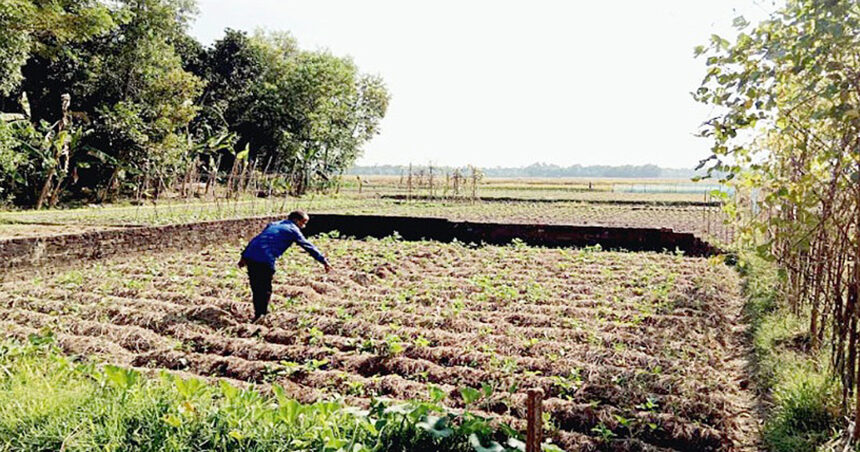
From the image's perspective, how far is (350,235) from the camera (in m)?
14.4

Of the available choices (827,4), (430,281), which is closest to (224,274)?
(430,281)

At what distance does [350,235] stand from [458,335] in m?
8.77

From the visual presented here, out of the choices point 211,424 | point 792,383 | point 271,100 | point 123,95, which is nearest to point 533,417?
point 211,424

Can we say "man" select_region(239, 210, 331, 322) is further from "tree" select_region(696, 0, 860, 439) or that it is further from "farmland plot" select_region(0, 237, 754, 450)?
"tree" select_region(696, 0, 860, 439)

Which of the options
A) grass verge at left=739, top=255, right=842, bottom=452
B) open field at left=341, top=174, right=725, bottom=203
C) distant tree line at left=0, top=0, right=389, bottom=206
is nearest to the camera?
grass verge at left=739, top=255, right=842, bottom=452

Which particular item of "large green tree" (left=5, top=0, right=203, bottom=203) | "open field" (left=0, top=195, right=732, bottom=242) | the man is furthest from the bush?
"large green tree" (left=5, top=0, right=203, bottom=203)

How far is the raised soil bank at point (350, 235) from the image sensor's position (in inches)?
361

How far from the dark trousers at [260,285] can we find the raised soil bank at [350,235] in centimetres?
421

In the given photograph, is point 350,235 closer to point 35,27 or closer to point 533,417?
point 35,27

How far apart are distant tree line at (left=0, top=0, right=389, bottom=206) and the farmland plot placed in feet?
29.7

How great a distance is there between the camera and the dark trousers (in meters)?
6.52

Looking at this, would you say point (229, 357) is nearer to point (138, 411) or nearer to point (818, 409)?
point (138, 411)

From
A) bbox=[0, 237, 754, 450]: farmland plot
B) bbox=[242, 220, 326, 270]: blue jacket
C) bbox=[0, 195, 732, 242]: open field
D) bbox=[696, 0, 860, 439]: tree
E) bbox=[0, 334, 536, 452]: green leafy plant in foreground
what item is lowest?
bbox=[0, 237, 754, 450]: farmland plot

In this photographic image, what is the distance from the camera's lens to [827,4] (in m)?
2.78
